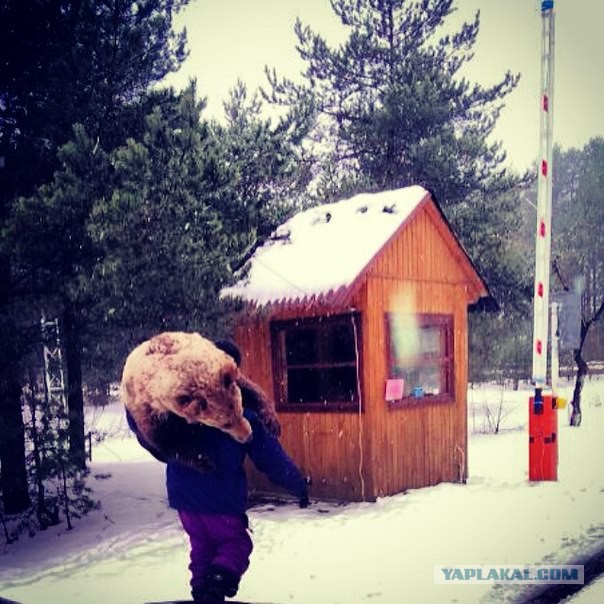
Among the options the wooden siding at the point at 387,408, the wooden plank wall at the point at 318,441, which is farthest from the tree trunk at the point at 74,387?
the wooden plank wall at the point at 318,441

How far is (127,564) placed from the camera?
3451mm

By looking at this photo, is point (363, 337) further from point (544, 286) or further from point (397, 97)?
point (397, 97)

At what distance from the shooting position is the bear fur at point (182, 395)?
7.43 feet

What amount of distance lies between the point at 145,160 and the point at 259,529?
2885mm

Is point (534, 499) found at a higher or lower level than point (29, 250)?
lower

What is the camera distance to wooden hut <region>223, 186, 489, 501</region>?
5.29 m

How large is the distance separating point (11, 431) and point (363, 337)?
10.1ft

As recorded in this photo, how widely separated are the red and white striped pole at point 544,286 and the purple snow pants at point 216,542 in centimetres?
291

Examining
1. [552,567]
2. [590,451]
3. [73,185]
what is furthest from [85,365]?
[590,451]

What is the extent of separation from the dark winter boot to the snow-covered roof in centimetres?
261

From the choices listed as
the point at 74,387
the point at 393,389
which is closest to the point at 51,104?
the point at 74,387

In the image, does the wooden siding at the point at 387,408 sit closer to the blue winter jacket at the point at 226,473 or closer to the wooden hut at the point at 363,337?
the wooden hut at the point at 363,337

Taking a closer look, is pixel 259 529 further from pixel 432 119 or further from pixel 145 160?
pixel 432 119

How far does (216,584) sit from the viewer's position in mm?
2371
